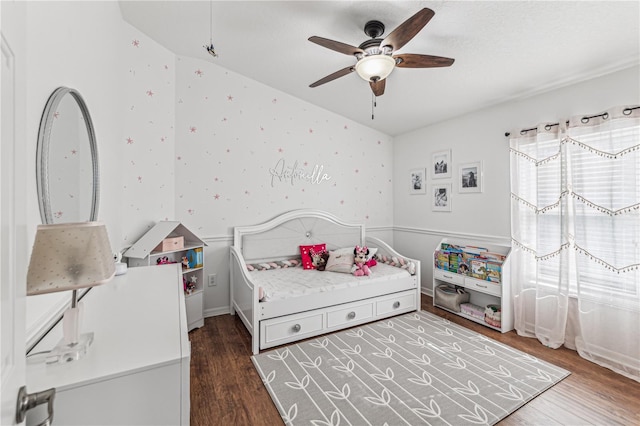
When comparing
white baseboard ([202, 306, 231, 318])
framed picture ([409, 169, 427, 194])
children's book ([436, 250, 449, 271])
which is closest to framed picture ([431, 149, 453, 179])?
framed picture ([409, 169, 427, 194])

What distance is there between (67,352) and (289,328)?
1.90m

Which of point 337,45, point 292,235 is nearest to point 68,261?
point 337,45

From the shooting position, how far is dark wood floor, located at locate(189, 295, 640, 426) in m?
1.65

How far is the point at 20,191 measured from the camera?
54 cm

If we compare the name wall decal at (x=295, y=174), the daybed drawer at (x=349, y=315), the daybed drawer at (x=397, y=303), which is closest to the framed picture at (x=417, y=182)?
the name wall decal at (x=295, y=174)

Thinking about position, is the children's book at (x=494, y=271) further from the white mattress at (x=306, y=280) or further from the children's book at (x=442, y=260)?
the white mattress at (x=306, y=280)

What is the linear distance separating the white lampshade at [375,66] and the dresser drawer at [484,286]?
231cm

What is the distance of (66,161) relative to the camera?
117cm

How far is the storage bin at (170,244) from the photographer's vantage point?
2508 millimetres

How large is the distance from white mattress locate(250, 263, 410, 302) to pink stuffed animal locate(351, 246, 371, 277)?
6 centimetres

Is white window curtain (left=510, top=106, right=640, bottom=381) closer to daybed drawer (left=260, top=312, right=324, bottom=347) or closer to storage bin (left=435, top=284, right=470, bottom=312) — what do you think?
storage bin (left=435, top=284, right=470, bottom=312)

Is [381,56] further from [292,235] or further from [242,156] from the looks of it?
[292,235]

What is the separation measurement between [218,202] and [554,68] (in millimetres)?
3344

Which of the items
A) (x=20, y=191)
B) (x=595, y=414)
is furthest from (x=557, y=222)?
(x=20, y=191)
